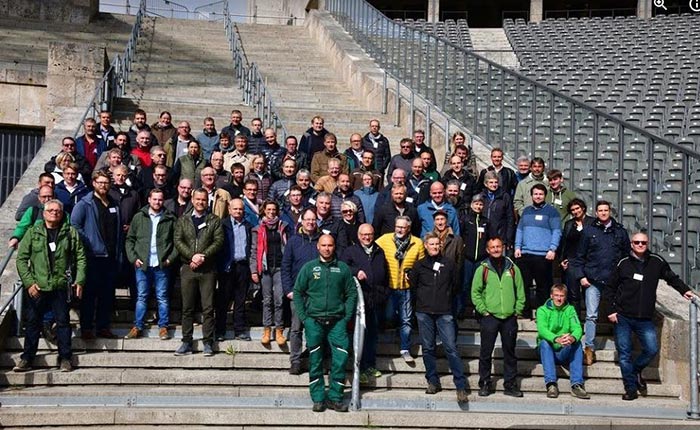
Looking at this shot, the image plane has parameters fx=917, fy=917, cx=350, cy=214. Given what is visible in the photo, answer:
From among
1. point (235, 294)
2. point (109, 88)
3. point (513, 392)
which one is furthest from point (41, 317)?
point (109, 88)

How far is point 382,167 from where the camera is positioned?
12.8 metres

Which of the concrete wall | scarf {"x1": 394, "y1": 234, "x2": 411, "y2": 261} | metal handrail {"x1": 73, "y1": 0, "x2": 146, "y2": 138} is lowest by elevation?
scarf {"x1": 394, "y1": 234, "x2": 411, "y2": 261}

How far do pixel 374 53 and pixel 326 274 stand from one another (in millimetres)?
13635

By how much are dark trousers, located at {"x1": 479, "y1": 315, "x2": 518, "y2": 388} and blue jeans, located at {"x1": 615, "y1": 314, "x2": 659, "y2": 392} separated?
1138 millimetres

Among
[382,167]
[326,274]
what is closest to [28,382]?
[326,274]

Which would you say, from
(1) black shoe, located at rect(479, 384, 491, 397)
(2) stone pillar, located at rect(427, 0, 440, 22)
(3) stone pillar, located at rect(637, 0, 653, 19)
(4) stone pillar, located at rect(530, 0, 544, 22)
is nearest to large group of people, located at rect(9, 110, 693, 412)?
(1) black shoe, located at rect(479, 384, 491, 397)

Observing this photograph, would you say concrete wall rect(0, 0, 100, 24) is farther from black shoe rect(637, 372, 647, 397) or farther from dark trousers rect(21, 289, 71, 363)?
black shoe rect(637, 372, 647, 397)

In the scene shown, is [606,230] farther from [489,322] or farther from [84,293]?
[84,293]

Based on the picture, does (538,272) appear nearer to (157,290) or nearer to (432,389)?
(432,389)

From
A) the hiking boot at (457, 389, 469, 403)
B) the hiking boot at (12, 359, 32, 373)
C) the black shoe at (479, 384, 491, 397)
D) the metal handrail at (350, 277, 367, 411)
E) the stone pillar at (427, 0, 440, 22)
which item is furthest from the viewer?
the stone pillar at (427, 0, 440, 22)

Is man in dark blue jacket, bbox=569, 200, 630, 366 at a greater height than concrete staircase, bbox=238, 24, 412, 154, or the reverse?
concrete staircase, bbox=238, 24, 412, 154

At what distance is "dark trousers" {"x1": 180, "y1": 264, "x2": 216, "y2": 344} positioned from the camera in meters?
9.48

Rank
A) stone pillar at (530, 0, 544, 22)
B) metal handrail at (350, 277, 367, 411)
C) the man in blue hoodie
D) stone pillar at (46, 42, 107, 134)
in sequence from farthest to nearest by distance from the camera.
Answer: stone pillar at (530, 0, 544, 22)
stone pillar at (46, 42, 107, 134)
the man in blue hoodie
metal handrail at (350, 277, 367, 411)

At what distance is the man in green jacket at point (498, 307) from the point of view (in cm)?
924
